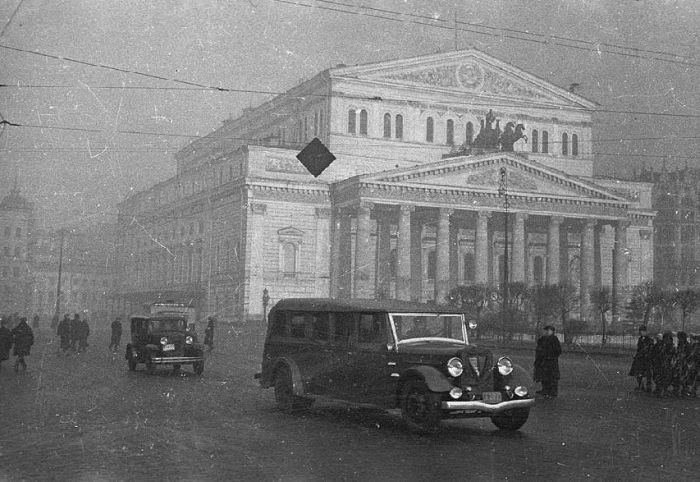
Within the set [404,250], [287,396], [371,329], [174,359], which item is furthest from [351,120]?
[371,329]

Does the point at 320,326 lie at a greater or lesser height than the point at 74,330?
greater

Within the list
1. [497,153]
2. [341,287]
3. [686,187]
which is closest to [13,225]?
[341,287]

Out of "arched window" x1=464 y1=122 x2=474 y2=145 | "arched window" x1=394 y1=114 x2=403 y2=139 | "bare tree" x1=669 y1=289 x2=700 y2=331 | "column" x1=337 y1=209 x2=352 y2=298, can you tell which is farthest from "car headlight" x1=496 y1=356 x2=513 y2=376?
"arched window" x1=464 y1=122 x2=474 y2=145

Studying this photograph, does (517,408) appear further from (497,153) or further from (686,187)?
(686,187)

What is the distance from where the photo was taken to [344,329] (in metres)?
12.5

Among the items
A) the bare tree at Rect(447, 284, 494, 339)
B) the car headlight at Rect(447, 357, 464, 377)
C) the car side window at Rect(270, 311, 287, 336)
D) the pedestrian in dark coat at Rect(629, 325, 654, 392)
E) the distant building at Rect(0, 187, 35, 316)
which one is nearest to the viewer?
the car headlight at Rect(447, 357, 464, 377)

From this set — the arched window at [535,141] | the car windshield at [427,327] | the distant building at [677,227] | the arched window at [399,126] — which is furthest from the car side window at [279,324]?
the distant building at [677,227]

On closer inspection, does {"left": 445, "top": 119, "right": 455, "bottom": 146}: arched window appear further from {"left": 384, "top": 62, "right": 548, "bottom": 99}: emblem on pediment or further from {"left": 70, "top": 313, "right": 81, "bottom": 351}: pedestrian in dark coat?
{"left": 70, "top": 313, "right": 81, "bottom": 351}: pedestrian in dark coat

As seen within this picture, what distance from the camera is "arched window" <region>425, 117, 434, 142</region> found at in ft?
211

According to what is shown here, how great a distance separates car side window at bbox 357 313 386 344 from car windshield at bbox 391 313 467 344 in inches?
8.4

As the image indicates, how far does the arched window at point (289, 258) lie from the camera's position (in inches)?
2349

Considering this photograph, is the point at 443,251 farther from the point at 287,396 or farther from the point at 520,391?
the point at 520,391

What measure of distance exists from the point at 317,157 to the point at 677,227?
67522mm

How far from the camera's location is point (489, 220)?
205 feet
